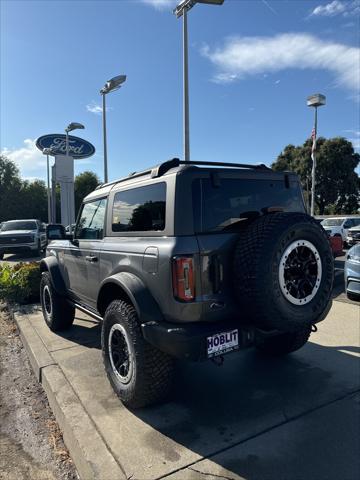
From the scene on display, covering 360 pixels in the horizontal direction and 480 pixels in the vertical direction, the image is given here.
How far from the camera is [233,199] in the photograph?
3.05 metres

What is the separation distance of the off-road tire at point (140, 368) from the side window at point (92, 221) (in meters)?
1.16

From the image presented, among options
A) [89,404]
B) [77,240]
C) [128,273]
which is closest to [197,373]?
[89,404]

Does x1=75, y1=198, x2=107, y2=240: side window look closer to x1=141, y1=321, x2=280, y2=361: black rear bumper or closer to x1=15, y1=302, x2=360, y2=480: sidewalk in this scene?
x1=15, y1=302, x2=360, y2=480: sidewalk

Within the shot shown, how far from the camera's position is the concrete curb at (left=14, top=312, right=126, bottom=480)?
238 centimetres

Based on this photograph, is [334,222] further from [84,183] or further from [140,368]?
[84,183]

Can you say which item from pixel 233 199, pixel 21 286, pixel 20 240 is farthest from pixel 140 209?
pixel 20 240

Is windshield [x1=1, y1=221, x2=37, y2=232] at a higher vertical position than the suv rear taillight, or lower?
higher

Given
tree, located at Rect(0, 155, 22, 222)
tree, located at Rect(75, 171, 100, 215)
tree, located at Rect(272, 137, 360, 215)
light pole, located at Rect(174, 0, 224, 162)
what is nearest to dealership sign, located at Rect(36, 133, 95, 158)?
tree, located at Rect(0, 155, 22, 222)

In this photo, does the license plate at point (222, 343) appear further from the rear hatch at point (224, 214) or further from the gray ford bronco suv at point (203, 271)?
the rear hatch at point (224, 214)

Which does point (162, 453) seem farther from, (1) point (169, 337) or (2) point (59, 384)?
(2) point (59, 384)

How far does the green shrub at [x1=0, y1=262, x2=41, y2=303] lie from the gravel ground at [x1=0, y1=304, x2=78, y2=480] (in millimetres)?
2388

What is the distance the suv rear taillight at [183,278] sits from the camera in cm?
260

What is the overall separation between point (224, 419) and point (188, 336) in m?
0.91

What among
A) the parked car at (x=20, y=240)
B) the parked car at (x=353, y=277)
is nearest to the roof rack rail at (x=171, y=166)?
the parked car at (x=353, y=277)
